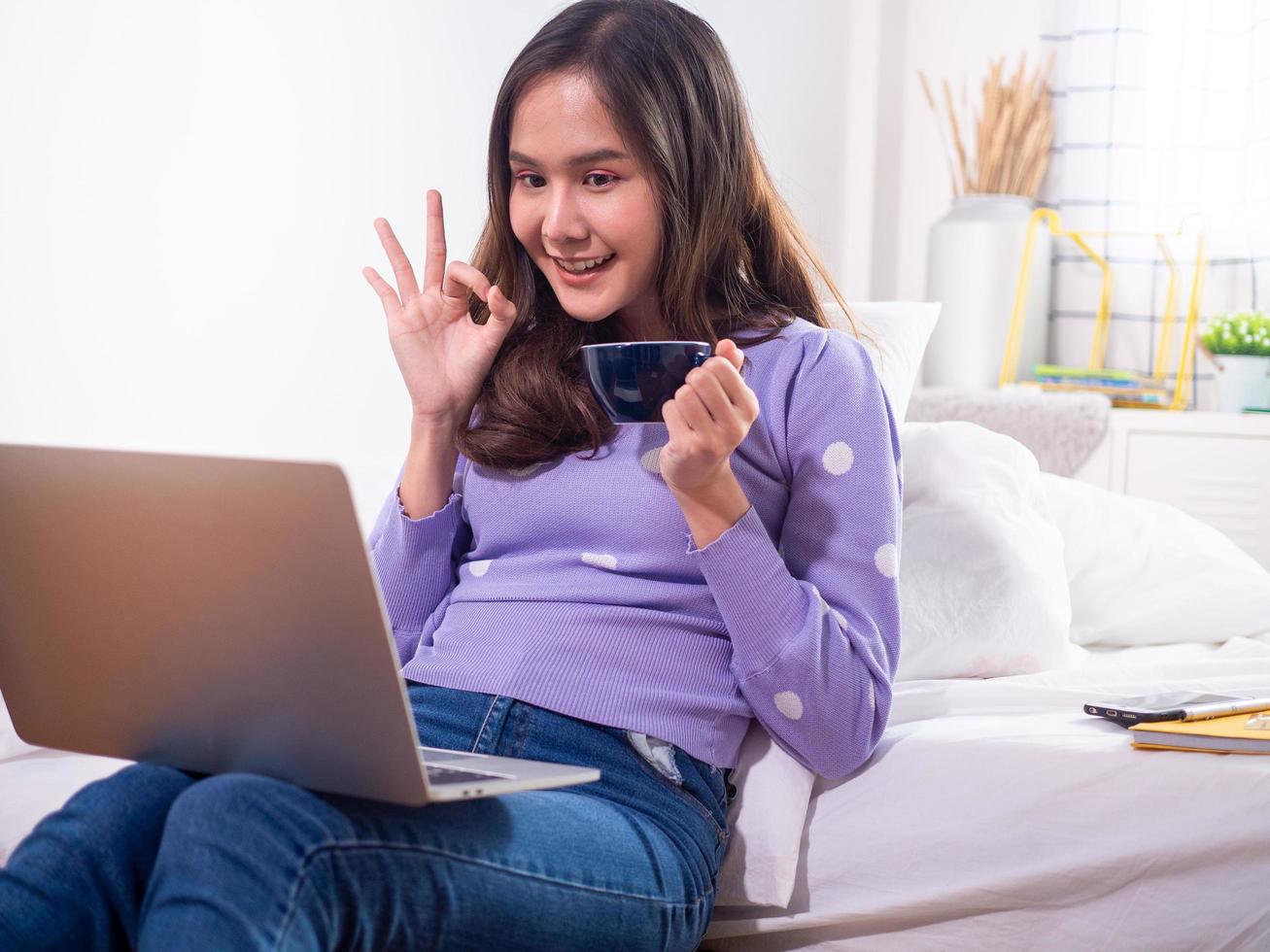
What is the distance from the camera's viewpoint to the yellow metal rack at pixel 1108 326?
2754 millimetres

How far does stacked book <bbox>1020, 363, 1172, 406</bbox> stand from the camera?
2715 millimetres

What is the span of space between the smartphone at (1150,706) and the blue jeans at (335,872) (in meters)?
0.40

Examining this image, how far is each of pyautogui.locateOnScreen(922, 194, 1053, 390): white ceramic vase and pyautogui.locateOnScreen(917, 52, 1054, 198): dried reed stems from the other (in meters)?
0.06

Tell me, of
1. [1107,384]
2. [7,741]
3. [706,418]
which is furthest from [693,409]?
[1107,384]

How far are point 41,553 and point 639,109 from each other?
→ 1.99 feet

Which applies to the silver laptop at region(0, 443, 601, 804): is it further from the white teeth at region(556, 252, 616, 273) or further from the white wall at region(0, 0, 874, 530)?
the white wall at region(0, 0, 874, 530)

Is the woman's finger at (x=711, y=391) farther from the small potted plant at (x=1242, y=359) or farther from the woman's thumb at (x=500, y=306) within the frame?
the small potted plant at (x=1242, y=359)

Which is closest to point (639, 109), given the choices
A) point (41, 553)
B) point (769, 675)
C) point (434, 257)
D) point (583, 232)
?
point (583, 232)

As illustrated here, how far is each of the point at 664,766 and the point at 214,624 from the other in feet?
1.31

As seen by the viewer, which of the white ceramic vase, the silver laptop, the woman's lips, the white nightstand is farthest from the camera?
the white ceramic vase

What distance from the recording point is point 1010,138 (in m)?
2.92

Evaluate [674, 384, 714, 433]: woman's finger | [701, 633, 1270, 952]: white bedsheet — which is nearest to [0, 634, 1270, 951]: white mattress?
[701, 633, 1270, 952]: white bedsheet

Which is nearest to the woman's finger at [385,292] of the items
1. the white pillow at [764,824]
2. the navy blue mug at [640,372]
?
the navy blue mug at [640,372]

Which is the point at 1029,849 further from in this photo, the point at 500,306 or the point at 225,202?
the point at 225,202
